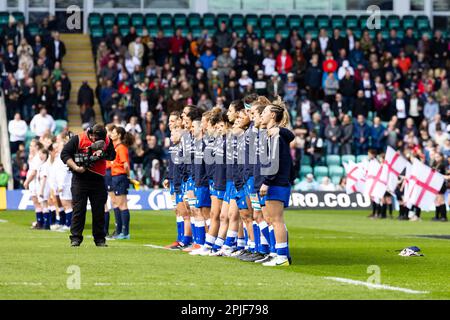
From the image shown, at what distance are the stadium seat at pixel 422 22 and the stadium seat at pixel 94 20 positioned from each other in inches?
519

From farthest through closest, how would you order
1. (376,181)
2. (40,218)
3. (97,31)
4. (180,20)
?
(180,20)
(97,31)
(376,181)
(40,218)

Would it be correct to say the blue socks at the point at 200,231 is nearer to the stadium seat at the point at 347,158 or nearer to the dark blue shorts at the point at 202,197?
the dark blue shorts at the point at 202,197

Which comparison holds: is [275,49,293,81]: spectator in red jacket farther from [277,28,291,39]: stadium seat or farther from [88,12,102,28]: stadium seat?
[88,12,102,28]: stadium seat

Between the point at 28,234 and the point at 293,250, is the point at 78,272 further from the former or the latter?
the point at 28,234

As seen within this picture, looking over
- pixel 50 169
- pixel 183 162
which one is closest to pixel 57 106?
pixel 50 169

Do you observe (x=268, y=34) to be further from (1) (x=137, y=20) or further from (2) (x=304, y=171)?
(2) (x=304, y=171)

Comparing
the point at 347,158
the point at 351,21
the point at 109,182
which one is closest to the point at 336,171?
the point at 347,158

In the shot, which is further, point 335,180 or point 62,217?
point 335,180

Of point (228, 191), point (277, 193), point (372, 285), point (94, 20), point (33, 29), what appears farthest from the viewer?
point (94, 20)

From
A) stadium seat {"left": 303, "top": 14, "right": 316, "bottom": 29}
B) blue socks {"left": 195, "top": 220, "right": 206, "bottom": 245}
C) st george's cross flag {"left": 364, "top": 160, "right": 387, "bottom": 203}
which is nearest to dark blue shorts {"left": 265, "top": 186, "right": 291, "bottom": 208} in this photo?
blue socks {"left": 195, "top": 220, "right": 206, "bottom": 245}

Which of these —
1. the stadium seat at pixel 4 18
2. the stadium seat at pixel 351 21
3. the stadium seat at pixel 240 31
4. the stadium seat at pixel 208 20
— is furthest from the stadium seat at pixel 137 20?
the stadium seat at pixel 351 21

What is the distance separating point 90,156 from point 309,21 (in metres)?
30.4

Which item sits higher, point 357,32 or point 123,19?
point 123,19

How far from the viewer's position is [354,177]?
37.8 meters
